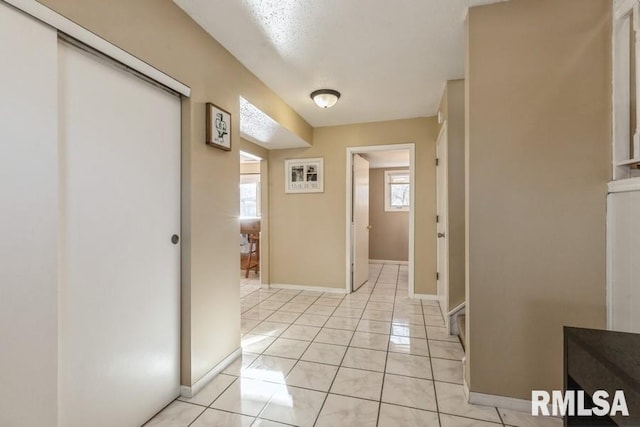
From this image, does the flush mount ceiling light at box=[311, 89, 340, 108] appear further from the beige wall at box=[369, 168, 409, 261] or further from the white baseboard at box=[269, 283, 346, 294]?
the beige wall at box=[369, 168, 409, 261]

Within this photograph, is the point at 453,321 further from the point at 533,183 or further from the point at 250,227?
the point at 250,227

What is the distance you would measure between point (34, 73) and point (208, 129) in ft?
2.86

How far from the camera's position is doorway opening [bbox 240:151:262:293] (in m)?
4.82

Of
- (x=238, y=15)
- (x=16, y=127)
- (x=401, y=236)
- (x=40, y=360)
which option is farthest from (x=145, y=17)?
(x=401, y=236)

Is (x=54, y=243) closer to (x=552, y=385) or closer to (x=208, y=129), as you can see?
(x=208, y=129)

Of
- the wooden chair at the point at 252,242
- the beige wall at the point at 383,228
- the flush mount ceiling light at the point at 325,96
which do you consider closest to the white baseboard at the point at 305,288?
the wooden chair at the point at 252,242

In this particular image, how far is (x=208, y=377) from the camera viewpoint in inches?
73.2

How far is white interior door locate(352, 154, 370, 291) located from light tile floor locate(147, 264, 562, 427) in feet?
3.22

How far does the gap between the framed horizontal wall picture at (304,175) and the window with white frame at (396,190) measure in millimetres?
2779

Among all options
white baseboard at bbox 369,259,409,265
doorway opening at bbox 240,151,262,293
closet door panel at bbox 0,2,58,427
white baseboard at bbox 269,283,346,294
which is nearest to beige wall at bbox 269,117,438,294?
white baseboard at bbox 269,283,346,294

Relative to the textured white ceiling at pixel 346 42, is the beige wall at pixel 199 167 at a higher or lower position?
lower

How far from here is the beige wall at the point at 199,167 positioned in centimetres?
139

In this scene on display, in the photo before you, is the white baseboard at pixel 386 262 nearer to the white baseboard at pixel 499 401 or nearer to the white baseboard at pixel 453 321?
the white baseboard at pixel 453 321

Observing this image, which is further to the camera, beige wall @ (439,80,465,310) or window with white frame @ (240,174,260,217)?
window with white frame @ (240,174,260,217)
